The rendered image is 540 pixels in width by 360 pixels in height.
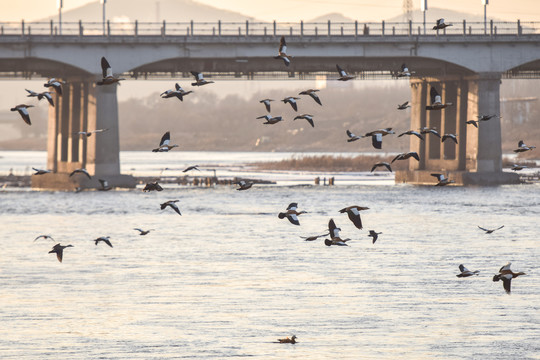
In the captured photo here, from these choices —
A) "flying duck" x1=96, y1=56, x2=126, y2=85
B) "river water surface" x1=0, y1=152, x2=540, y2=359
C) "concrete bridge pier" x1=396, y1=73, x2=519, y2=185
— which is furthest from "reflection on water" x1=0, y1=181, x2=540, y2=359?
"concrete bridge pier" x1=396, y1=73, x2=519, y2=185

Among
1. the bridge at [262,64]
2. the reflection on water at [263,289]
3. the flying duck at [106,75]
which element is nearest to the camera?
the reflection on water at [263,289]

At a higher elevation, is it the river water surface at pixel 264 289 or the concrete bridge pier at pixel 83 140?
the concrete bridge pier at pixel 83 140

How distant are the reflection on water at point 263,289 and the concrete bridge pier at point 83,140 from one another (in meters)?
28.6

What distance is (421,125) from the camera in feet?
445

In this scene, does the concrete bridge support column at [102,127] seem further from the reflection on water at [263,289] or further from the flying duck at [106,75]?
the flying duck at [106,75]

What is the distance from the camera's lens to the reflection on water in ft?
111

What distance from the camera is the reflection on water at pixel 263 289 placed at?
1336 inches

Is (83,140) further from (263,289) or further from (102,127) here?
(263,289)

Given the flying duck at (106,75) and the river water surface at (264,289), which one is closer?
the river water surface at (264,289)

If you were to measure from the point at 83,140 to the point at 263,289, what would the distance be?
7708cm

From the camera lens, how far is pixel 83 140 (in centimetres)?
11944

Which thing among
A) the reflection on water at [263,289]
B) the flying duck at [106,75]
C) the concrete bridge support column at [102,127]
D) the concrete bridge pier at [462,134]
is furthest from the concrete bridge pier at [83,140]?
the flying duck at [106,75]

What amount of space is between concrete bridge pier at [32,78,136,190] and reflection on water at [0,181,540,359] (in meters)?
28.6

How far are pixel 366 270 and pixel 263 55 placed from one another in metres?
68.4
